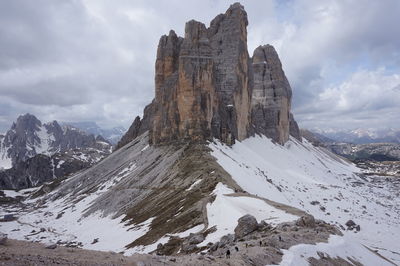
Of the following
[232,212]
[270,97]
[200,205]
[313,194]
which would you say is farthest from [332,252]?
[270,97]

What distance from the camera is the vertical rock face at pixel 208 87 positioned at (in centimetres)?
8981

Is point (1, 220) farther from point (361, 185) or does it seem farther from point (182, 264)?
point (361, 185)

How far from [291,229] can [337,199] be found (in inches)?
2261

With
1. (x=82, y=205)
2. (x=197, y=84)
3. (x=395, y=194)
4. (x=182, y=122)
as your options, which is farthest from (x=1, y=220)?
(x=395, y=194)

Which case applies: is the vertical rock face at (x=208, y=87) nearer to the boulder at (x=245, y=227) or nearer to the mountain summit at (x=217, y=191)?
the mountain summit at (x=217, y=191)

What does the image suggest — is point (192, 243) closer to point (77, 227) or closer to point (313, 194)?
point (77, 227)

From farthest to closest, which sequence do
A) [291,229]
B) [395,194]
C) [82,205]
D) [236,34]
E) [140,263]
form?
[236,34]
[395,194]
[82,205]
[291,229]
[140,263]

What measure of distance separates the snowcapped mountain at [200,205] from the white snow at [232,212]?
104 mm

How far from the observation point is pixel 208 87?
3578 inches

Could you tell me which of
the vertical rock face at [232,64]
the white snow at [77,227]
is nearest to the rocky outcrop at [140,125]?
the vertical rock face at [232,64]

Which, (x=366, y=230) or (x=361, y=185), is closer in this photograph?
(x=366, y=230)

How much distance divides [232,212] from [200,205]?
7835mm

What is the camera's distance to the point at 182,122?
9038 centimetres

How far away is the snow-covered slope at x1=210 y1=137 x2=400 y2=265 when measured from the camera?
47.7m
